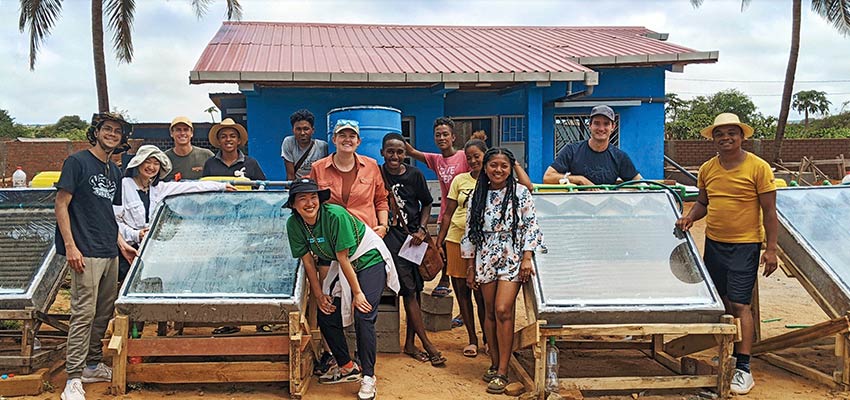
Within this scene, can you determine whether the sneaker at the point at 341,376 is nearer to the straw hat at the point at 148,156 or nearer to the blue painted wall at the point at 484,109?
the straw hat at the point at 148,156

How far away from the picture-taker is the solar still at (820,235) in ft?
14.3

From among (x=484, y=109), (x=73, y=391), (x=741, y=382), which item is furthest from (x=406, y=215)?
(x=484, y=109)

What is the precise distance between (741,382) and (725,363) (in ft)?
1.36

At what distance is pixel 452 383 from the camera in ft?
14.6

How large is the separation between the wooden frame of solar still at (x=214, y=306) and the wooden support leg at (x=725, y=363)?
2.55 m

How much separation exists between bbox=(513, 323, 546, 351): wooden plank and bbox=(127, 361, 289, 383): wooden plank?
4.94 ft

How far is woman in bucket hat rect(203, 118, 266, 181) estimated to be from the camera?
539 cm

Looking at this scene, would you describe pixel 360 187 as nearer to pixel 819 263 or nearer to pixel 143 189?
pixel 143 189

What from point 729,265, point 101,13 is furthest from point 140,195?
point 101,13

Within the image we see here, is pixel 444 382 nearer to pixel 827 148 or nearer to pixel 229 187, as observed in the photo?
pixel 229 187

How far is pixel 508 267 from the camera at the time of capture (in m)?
4.22

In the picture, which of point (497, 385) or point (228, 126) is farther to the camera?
point (228, 126)

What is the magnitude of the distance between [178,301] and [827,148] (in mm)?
22622

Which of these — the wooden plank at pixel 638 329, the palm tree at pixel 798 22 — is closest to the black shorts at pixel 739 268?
the wooden plank at pixel 638 329
